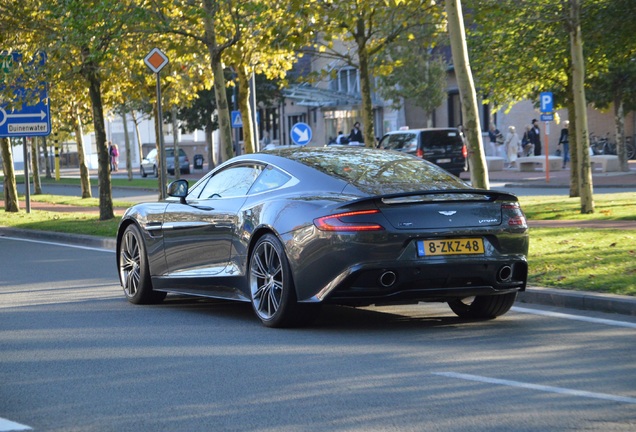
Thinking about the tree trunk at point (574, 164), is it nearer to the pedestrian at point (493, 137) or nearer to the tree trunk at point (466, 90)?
the tree trunk at point (466, 90)

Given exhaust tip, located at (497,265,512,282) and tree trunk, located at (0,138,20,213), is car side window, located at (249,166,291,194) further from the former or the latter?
tree trunk, located at (0,138,20,213)

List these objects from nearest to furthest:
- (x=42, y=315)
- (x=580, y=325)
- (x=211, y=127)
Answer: (x=580, y=325)
(x=42, y=315)
(x=211, y=127)

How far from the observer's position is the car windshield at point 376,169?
905 cm

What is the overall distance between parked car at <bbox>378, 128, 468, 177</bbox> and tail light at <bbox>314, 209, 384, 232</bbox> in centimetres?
2966

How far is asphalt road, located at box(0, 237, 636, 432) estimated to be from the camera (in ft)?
20.0

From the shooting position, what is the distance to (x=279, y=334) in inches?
354

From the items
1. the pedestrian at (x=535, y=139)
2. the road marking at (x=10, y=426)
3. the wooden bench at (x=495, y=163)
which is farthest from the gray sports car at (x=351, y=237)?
the pedestrian at (x=535, y=139)

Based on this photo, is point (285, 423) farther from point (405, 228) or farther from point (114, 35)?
point (114, 35)

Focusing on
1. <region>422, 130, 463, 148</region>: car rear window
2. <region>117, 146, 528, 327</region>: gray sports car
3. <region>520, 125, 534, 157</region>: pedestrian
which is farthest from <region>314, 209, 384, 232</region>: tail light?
<region>520, 125, 534, 157</region>: pedestrian

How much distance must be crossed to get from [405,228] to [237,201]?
1.81m

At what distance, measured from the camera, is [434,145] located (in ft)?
128

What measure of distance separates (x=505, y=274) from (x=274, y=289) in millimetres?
1671

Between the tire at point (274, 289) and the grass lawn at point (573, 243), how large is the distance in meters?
2.82

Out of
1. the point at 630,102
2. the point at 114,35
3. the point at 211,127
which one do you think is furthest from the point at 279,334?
the point at 211,127
